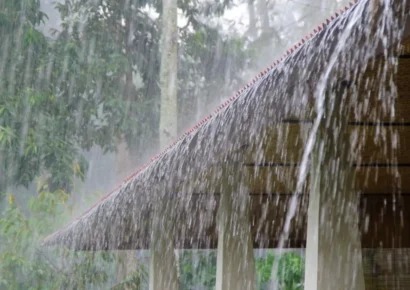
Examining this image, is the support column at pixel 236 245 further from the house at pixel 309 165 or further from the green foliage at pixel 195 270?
the green foliage at pixel 195 270

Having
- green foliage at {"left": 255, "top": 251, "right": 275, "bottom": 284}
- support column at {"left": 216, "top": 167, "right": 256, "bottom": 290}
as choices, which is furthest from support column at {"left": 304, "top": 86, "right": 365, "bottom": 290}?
green foliage at {"left": 255, "top": 251, "right": 275, "bottom": 284}

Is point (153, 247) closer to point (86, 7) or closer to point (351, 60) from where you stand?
point (351, 60)

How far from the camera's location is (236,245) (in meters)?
4.82

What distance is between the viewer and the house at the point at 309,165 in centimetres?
255

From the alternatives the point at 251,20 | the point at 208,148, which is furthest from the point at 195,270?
the point at 251,20

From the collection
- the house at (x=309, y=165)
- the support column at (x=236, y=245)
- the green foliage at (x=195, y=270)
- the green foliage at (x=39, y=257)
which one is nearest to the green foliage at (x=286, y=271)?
the green foliage at (x=195, y=270)

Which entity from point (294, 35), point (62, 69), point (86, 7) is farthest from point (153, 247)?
point (294, 35)

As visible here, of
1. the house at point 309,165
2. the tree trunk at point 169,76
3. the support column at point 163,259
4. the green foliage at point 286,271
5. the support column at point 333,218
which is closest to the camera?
the house at point 309,165

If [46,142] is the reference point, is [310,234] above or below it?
below

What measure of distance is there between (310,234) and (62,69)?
37.0ft

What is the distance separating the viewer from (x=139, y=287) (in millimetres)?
11094

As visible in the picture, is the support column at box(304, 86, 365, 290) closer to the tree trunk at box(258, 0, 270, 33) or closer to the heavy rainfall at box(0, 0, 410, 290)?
the heavy rainfall at box(0, 0, 410, 290)

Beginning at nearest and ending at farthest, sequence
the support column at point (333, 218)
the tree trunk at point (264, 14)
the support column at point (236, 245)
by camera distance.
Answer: the support column at point (333, 218) → the support column at point (236, 245) → the tree trunk at point (264, 14)

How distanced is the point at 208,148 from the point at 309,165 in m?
1.11
